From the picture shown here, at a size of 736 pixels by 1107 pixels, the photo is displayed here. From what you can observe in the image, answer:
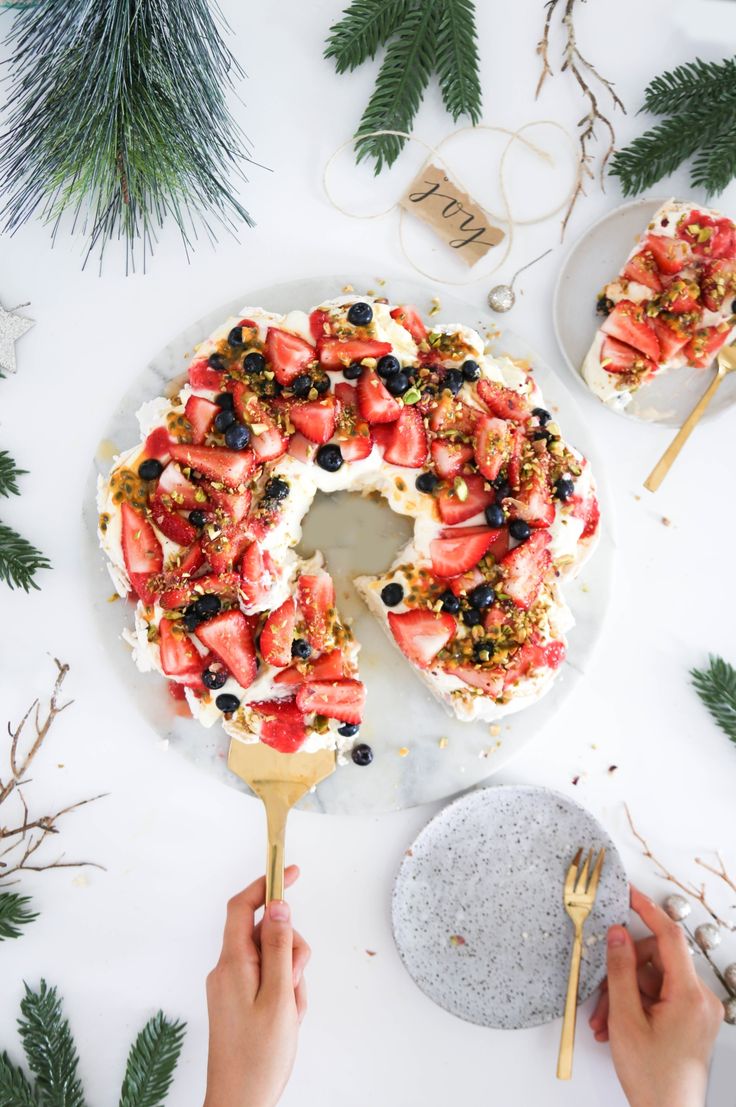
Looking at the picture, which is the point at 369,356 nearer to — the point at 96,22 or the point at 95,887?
the point at 96,22

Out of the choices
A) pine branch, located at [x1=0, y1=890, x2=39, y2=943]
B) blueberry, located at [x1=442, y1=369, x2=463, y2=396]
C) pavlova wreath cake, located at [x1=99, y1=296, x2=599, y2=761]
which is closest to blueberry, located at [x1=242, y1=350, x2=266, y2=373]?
pavlova wreath cake, located at [x1=99, y1=296, x2=599, y2=761]

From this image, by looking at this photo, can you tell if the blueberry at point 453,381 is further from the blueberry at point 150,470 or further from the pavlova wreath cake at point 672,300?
the blueberry at point 150,470

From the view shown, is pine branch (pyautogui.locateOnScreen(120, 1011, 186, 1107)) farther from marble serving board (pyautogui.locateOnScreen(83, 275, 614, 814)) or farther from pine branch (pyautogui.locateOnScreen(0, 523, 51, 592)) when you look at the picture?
pine branch (pyautogui.locateOnScreen(0, 523, 51, 592))

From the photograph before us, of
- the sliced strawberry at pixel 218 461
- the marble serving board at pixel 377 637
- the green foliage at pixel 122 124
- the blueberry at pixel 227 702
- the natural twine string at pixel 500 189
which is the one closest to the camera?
the green foliage at pixel 122 124

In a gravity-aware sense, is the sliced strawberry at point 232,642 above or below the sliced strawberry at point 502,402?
below

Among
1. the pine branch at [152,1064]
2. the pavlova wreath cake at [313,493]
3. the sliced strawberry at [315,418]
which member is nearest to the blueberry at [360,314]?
the pavlova wreath cake at [313,493]

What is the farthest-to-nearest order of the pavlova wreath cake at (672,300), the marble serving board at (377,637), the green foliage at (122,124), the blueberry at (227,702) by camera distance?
the marble serving board at (377,637)
the pavlova wreath cake at (672,300)
the blueberry at (227,702)
the green foliage at (122,124)

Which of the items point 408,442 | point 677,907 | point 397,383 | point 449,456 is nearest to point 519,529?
point 449,456
